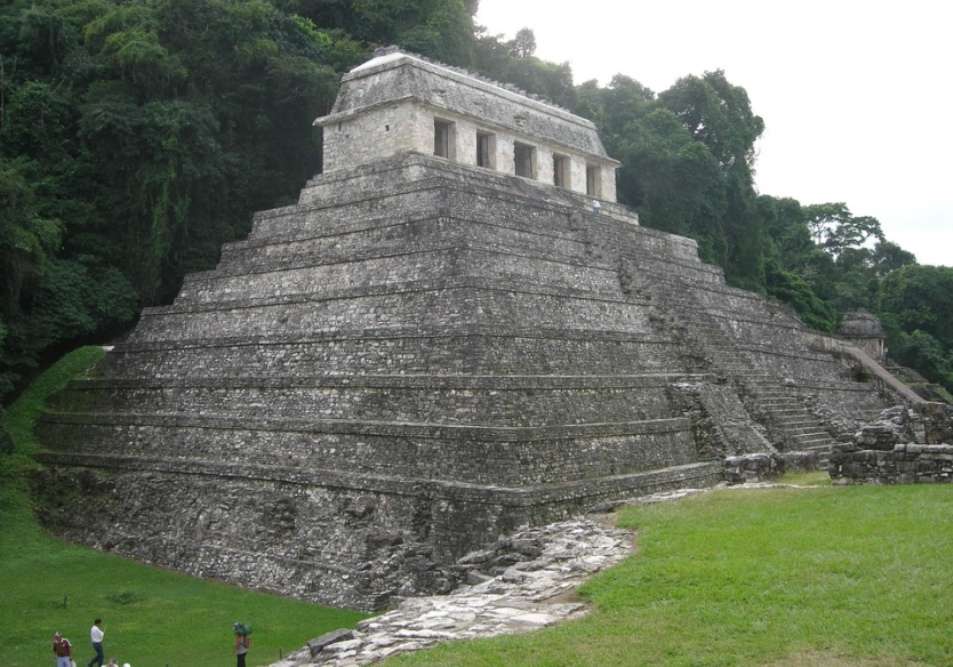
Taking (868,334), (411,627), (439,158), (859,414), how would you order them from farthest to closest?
(868,334)
(859,414)
(439,158)
(411,627)

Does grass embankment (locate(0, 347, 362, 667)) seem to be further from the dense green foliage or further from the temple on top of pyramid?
the temple on top of pyramid

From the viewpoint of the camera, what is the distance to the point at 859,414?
2417cm

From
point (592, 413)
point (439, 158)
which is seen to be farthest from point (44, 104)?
point (592, 413)

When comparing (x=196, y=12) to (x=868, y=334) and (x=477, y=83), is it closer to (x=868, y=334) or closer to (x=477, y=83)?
(x=477, y=83)

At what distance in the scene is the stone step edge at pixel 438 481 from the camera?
13.2m

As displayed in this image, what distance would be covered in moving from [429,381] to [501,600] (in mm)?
5685

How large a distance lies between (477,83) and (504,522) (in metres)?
14.5

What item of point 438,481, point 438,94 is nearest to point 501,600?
point 438,481

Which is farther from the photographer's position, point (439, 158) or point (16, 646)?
point (439, 158)

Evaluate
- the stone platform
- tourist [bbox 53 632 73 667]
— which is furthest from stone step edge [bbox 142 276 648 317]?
tourist [bbox 53 632 73 667]

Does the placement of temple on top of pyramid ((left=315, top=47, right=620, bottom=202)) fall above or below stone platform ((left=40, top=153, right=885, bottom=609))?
above

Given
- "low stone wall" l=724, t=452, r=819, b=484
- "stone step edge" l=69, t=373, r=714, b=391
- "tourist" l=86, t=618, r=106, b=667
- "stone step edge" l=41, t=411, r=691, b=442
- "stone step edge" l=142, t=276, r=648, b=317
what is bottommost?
"tourist" l=86, t=618, r=106, b=667

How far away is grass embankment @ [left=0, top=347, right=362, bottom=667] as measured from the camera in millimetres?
11867

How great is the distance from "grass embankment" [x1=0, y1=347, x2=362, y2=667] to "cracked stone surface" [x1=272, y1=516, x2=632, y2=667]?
2282 millimetres
